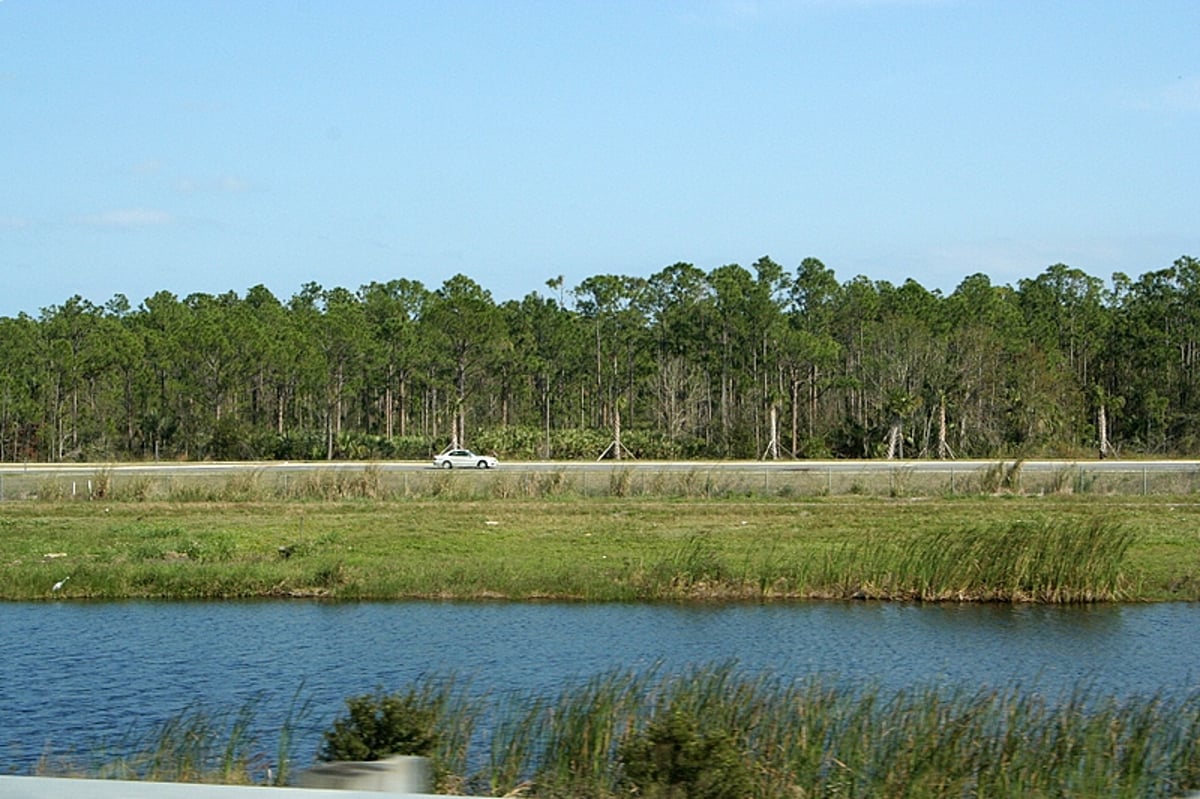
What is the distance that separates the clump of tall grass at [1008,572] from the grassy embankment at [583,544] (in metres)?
0.04

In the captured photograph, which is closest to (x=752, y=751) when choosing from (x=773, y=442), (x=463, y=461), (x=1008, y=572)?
(x=1008, y=572)

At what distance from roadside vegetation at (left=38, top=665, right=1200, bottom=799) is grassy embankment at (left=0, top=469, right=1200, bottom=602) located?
46.0 ft

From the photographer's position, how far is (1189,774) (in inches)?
423

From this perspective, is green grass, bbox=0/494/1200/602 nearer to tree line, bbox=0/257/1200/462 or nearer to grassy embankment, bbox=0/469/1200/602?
grassy embankment, bbox=0/469/1200/602

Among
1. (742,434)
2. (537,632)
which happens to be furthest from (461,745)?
(742,434)

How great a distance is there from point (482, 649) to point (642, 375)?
80166 millimetres

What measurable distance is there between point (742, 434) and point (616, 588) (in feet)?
191

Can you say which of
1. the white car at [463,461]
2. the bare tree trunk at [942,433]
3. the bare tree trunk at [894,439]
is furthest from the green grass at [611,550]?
the bare tree trunk at [894,439]

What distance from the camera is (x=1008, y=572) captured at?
26.9 m

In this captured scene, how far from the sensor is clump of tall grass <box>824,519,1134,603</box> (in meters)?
26.8

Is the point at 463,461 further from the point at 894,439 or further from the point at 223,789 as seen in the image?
the point at 223,789

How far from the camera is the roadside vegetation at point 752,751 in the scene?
32.4 ft

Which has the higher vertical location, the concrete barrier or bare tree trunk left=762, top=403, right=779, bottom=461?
bare tree trunk left=762, top=403, right=779, bottom=461

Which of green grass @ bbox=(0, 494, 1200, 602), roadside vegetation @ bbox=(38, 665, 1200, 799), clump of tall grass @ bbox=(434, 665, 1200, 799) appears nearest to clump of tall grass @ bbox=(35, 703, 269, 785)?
roadside vegetation @ bbox=(38, 665, 1200, 799)
